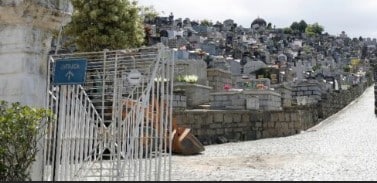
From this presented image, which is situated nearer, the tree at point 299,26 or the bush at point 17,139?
the bush at point 17,139

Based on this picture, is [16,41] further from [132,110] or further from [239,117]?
[239,117]

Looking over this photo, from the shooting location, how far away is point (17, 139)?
583 cm

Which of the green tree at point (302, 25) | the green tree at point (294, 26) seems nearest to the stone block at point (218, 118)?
the green tree at point (294, 26)

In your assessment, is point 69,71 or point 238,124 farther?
point 238,124

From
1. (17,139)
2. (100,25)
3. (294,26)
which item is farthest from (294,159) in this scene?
(294,26)

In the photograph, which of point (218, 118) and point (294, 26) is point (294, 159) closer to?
point (218, 118)

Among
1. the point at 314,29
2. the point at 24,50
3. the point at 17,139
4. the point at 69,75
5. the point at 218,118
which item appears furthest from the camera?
the point at 314,29

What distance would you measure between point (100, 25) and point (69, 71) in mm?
10474

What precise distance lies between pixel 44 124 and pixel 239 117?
11264 mm

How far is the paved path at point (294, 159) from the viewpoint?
9.13 m

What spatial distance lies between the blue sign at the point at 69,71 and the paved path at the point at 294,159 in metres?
2.44

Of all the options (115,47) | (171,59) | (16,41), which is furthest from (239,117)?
(16,41)

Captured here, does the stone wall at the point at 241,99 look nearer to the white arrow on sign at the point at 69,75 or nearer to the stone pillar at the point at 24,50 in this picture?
the white arrow on sign at the point at 69,75

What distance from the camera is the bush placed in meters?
5.77
